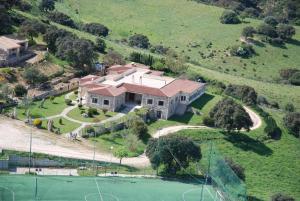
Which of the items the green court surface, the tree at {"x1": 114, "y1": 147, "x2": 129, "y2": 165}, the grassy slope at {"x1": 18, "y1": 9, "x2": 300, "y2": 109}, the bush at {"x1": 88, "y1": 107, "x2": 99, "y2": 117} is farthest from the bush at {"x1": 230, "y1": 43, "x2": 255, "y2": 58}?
the green court surface

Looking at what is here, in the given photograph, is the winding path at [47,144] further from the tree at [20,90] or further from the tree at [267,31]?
the tree at [267,31]

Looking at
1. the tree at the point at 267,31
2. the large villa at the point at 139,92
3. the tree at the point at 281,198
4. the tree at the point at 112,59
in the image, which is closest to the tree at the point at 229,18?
the tree at the point at 267,31

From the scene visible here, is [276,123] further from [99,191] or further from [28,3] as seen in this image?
[28,3]

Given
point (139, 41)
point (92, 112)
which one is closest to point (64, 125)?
point (92, 112)

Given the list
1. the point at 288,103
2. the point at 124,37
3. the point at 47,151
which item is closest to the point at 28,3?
the point at 124,37

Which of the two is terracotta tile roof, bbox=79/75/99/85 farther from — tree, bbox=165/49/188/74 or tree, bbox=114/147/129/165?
tree, bbox=114/147/129/165

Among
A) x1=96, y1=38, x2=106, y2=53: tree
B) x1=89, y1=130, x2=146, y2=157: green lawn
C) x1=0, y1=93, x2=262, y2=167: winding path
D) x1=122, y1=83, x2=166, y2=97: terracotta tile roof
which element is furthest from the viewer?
x1=96, y1=38, x2=106, y2=53: tree
